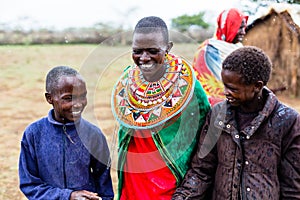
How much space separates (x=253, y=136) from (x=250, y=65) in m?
0.33

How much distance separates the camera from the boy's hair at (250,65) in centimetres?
195

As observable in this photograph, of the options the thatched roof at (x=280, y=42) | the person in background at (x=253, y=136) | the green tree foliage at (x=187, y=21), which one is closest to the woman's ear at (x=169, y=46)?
the person in background at (x=253, y=136)

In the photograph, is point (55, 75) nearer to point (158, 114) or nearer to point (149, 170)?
point (158, 114)

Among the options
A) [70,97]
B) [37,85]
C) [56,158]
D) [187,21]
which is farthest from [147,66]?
[187,21]

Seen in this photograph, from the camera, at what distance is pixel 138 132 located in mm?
2230

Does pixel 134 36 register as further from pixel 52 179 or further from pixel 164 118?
pixel 52 179

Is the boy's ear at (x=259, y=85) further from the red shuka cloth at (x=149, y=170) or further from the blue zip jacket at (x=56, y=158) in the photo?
the blue zip jacket at (x=56, y=158)

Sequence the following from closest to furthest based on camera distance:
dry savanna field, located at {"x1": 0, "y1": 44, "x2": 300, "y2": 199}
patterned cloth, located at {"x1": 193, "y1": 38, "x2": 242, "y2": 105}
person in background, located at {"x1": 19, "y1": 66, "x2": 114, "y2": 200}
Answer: person in background, located at {"x1": 19, "y1": 66, "x2": 114, "y2": 200}
dry savanna field, located at {"x1": 0, "y1": 44, "x2": 300, "y2": 199}
patterned cloth, located at {"x1": 193, "y1": 38, "x2": 242, "y2": 105}

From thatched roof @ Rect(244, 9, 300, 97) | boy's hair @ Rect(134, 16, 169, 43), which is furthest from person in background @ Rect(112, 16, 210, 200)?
thatched roof @ Rect(244, 9, 300, 97)

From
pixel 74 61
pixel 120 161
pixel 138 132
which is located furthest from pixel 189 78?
pixel 74 61

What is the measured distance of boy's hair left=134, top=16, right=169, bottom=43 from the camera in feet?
7.04

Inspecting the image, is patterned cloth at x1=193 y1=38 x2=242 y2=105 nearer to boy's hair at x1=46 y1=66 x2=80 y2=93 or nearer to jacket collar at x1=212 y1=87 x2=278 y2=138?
jacket collar at x1=212 y1=87 x2=278 y2=138

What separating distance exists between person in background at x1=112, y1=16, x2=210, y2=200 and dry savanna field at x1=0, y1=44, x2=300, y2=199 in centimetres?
20

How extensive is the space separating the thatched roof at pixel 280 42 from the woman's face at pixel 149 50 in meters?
6.35
